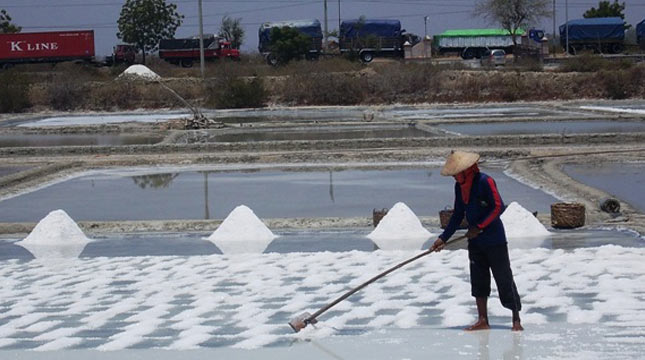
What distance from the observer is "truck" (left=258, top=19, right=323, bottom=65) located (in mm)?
49281

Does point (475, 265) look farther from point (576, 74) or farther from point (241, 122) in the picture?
point (576, 74)

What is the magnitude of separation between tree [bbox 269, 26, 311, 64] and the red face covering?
141ft

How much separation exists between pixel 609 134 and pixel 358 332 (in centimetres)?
1288

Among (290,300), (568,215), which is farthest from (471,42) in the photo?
(290,300)

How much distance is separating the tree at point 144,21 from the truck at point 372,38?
19.7m

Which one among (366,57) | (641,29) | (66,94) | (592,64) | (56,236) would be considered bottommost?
(56,236)

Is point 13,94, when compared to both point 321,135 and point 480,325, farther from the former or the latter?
point 480,325

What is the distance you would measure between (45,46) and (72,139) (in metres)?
25.5

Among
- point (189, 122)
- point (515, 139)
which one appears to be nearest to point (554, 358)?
point (515, 139)

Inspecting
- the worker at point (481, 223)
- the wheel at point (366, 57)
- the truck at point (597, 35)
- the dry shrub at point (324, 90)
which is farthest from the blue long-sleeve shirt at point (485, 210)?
the truck at point (597, 35)

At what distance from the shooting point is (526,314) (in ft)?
20.9

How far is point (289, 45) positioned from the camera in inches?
1889

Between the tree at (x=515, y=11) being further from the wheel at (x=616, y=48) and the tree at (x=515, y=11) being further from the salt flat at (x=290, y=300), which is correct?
the salt flat at (x=290, y=300)

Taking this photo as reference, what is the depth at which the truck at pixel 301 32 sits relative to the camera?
49.3 m
